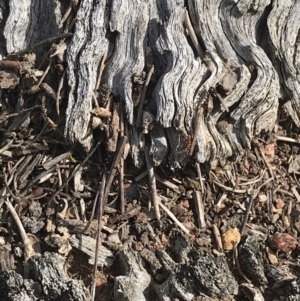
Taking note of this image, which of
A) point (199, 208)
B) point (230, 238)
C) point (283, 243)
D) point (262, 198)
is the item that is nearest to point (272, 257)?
point (283, 243)

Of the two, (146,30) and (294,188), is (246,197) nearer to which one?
(294,188)

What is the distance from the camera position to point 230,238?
3.20m

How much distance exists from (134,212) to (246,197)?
0.61 meters

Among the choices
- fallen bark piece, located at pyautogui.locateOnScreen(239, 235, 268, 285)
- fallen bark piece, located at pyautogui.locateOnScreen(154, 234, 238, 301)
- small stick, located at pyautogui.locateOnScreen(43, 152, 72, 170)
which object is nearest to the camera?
fallen bark piece, located at pyautogui.locateOnScreen(154, 234, 238, 301)

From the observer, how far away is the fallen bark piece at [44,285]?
2.94 metres

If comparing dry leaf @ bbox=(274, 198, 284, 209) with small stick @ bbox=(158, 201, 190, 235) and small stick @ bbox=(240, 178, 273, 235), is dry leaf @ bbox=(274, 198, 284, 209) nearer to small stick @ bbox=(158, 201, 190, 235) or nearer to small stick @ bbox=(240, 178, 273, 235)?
small stick @ bbox=(240, 178, 273, 235)

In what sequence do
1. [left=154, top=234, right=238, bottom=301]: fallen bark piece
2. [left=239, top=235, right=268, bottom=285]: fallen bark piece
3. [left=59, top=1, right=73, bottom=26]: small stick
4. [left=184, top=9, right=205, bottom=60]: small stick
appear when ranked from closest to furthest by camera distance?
1. [left=154, top=234, right=238, bottom=301]: fallen bark piece
2. [left=239, top=235, right=268, bottom=285]: fallen bark piece
3. [left=184, top=9, right=205, bottom=60]: small stick
4. [left=59, top=1, right=73, bottom=26]: small stick

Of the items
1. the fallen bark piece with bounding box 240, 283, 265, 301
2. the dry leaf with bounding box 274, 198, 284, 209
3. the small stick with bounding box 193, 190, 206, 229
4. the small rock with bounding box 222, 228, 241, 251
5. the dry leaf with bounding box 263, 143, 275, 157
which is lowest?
the fallen bark piece with bounding box 240, 283, 265, 301

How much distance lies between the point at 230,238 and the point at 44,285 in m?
0.96

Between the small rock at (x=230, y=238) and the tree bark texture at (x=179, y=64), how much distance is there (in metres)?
0.37

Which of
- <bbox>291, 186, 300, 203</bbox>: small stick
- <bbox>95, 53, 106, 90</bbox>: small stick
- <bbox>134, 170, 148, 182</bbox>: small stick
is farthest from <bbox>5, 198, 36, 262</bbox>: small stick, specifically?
<bbox>291, 186, 300, 203</bbox>: small stick

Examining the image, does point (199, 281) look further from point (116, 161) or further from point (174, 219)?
point (116, 161)

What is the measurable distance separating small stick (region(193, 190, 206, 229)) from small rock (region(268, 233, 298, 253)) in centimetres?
35

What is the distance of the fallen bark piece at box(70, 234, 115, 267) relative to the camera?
3.13 metres
